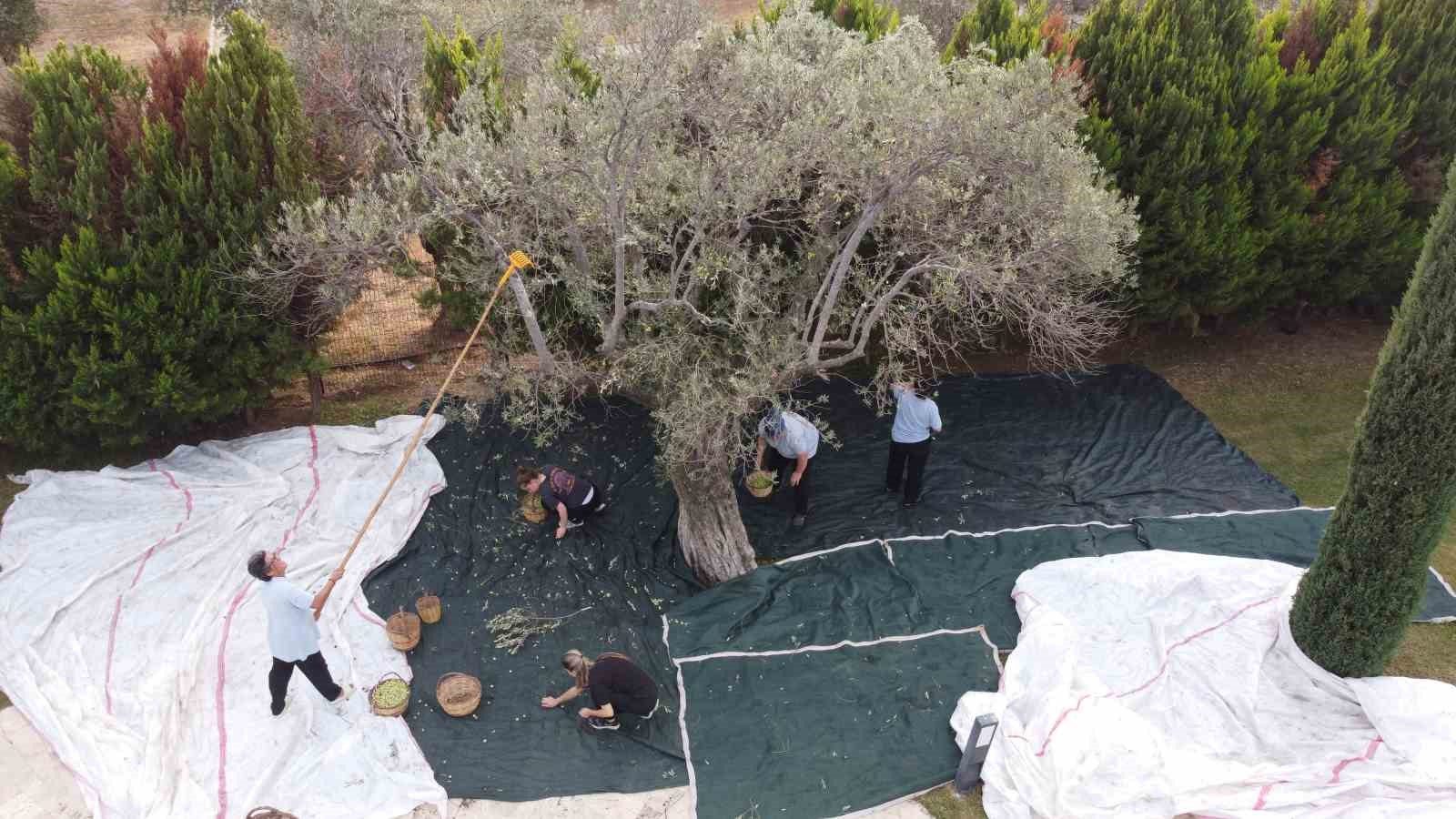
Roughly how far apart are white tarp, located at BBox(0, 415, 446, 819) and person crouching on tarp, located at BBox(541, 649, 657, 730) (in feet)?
4.09

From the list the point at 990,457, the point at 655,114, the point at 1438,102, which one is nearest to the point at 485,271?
the point at 655,114

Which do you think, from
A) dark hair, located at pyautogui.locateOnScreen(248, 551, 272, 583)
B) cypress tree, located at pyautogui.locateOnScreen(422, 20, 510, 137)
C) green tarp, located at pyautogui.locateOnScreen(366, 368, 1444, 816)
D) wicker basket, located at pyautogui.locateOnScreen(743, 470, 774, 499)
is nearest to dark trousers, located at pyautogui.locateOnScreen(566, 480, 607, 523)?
green tarp, located at pyautogui.locateOnScreen(366, 368, 1444, 816)

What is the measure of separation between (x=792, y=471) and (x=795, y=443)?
913 mm

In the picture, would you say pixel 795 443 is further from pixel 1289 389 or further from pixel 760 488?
pixel 1289 389

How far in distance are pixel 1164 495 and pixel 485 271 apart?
290 inches

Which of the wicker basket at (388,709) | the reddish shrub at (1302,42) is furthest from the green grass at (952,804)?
the reddish shrub at (1302,42)

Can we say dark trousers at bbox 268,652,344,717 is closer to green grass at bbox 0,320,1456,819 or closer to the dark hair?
the dark hair

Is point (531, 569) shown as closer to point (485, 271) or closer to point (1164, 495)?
point (485, 271)

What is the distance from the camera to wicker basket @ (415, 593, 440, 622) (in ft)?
26.7

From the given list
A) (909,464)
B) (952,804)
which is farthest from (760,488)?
(952,804)

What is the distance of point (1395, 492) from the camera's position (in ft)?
21.3

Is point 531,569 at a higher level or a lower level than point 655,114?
lower

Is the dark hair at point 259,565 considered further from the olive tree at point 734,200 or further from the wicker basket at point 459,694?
the olive tree at point 734,200

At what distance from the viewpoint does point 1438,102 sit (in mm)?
11586
